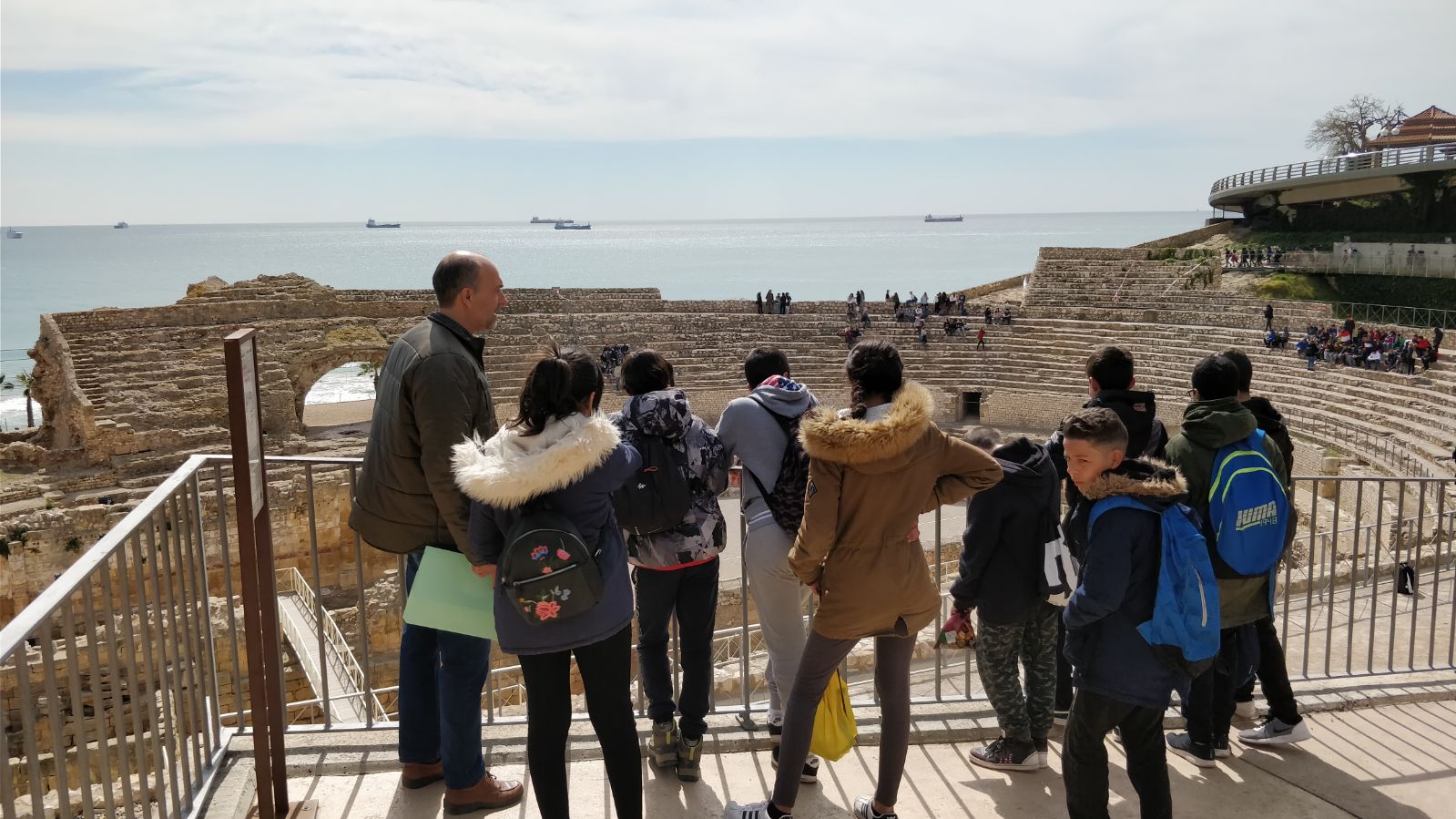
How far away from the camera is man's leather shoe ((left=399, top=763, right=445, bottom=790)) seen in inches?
129

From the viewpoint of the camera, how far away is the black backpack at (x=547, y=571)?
260 cm

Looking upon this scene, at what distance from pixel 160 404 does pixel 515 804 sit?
814 inches

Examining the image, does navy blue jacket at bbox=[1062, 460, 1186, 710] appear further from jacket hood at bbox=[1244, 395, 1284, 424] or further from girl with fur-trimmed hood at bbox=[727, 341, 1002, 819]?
jacket hood at bbox=[1244, 395, 1284, 424]

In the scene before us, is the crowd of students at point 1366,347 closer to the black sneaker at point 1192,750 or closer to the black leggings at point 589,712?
the black sneaker at point 1192,750

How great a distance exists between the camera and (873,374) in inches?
114

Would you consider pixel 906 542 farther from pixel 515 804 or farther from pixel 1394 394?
pixel 1394 394

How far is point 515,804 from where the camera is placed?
3213 millimetres

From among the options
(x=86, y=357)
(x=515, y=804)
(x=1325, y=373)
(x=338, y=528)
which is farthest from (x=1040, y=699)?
(x=86, y=357)

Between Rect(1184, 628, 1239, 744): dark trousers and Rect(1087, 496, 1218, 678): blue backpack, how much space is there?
783mm

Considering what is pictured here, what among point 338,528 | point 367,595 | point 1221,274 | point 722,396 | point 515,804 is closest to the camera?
point 515,804

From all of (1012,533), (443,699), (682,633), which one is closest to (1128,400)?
(1012,533)

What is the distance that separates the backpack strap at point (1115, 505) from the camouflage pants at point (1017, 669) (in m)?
0.74

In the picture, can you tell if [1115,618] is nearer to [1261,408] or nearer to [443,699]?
[1261,408]

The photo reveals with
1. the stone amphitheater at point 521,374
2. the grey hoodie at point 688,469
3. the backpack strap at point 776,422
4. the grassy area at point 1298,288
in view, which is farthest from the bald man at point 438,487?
the grassy area at point 1298,288
